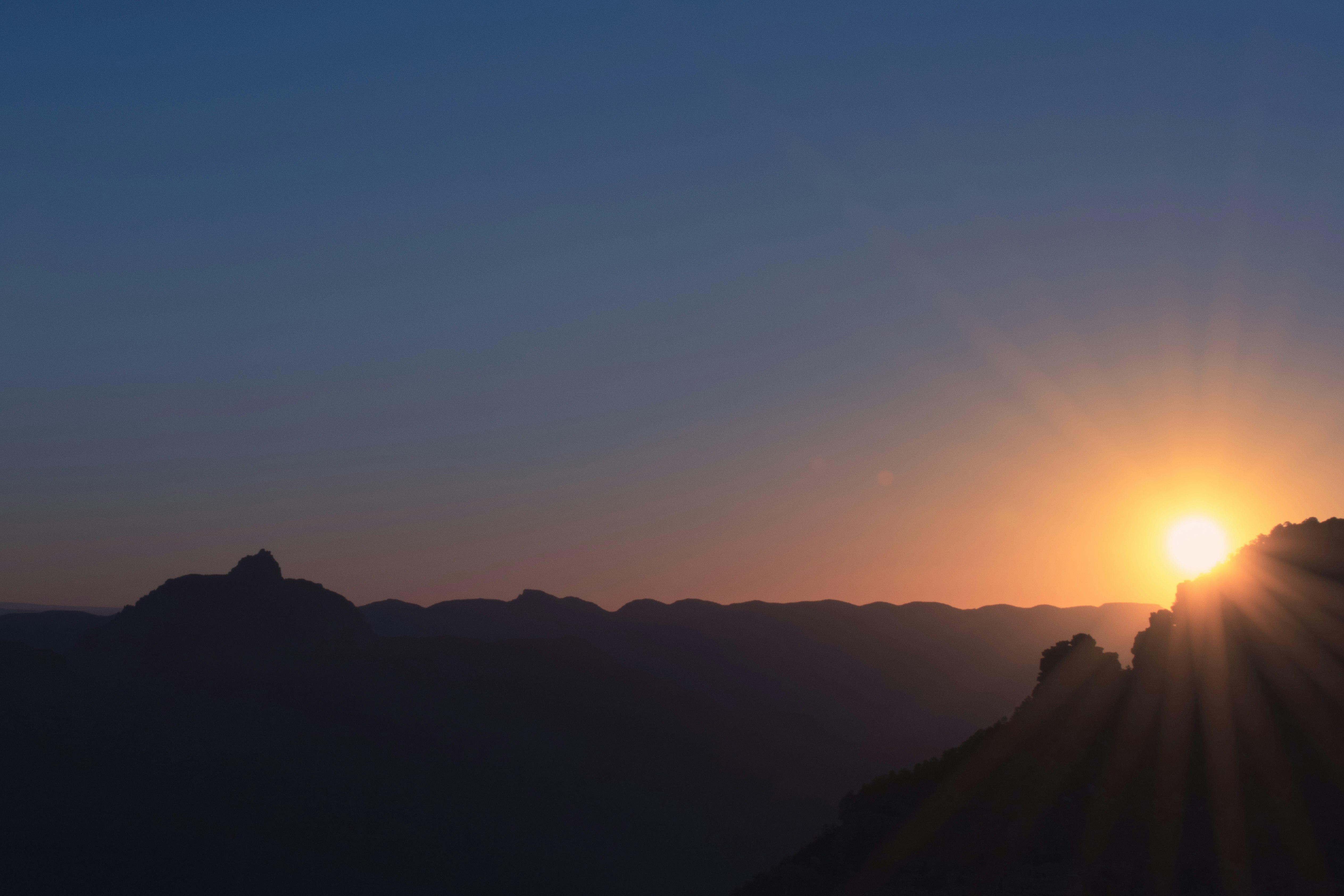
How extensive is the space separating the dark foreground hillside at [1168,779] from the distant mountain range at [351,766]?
111 m

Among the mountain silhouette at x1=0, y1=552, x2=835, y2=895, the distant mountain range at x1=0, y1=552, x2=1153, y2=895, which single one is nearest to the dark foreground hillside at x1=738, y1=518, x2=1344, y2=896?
the distant mountain range at x1=0, y1=552, x2=1153, y2=895

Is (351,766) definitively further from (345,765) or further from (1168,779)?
(1168,779)

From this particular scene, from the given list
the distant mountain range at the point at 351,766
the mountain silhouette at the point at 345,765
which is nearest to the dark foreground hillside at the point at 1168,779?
the distant mountain range at the point at 351,766

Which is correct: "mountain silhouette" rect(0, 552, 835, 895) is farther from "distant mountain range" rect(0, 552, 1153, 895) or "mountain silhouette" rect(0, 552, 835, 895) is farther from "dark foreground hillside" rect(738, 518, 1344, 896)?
"dark foreground hillside" rect(738, 518, 1344, 896)

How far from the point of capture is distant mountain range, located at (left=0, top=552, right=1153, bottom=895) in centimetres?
13100

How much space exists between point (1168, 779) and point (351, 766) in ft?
468

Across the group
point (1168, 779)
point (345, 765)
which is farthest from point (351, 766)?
point (1168, 779)

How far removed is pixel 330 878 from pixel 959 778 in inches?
4905

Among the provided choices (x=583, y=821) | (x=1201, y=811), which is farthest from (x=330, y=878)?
(x=1201, y=811)

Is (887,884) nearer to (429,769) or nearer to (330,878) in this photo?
(330,878)

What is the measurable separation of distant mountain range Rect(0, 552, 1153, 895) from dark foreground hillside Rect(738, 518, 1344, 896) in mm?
111253

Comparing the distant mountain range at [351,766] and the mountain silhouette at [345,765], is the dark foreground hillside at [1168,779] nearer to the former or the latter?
the distant mountain range at [351,766]

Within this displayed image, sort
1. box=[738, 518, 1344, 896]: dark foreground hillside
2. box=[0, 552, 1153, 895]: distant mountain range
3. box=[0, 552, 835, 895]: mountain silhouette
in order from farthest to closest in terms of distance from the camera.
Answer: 1. box=[0, 552, 1153, 895]: distant mountain range
2. box=[0, 552, 835, 895]: mountain silhouette
3. box=[738, 518, 1344, 896]: dark foreground hillside

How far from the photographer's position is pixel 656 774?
572 feet
